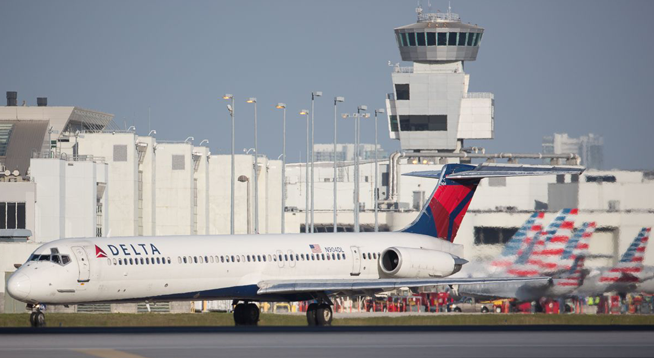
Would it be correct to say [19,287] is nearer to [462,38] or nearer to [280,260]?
[280,260]

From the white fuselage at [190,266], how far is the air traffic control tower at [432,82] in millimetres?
86970

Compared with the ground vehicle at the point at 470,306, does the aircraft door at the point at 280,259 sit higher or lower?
higher

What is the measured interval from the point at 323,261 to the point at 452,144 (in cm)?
9158

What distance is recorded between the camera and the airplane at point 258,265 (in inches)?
1719

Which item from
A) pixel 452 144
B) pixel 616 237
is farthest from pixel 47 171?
pixel 452 144

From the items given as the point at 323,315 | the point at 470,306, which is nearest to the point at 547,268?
the point at 470,306

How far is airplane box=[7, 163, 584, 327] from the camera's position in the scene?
43656 mm

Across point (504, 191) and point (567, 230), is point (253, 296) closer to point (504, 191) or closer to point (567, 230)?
point (567, 230)

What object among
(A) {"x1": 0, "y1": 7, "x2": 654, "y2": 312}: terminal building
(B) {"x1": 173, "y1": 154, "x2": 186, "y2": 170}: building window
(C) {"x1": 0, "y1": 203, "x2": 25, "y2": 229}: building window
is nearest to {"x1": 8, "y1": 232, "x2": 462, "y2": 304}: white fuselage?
(A) {"x1": 0, "y1": 7, "x2": 654, "y2": 312}: terminal building

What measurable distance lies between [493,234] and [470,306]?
43.2m

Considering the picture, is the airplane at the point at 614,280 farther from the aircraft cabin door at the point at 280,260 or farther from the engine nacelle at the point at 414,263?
Answer: the aircraft cabin door at the point at 280,260

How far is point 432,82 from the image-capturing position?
139 m

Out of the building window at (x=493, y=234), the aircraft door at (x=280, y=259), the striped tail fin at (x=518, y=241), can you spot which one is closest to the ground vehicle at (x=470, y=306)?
the striped tail fin at (x=518, y=241)

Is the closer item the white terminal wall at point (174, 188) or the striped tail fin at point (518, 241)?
the striped tail fin at point (518, 241)
